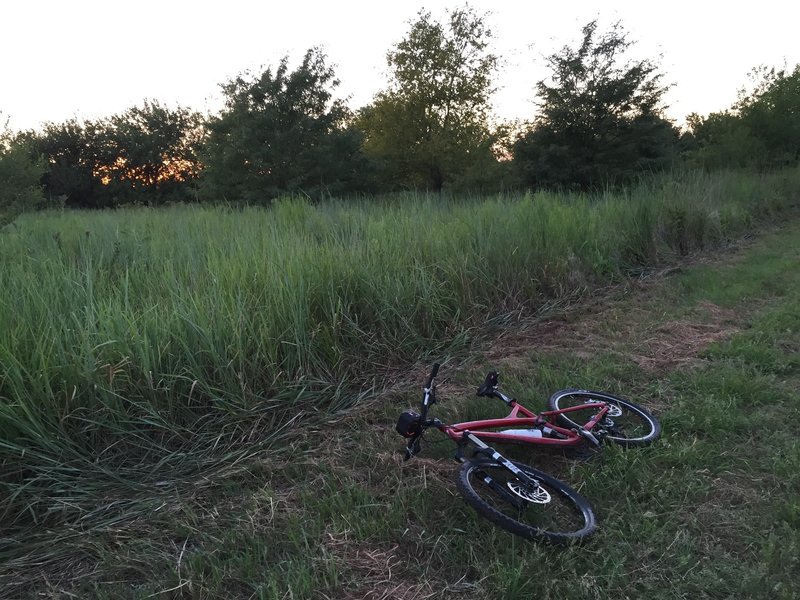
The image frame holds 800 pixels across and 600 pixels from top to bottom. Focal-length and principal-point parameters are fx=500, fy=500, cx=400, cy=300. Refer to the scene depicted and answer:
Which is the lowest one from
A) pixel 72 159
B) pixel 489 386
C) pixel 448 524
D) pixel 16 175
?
pixel 448 524

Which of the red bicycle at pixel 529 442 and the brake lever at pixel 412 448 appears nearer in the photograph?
the red bicycle at pixel 529 442

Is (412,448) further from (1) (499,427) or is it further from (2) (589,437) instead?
(2) (589,437)

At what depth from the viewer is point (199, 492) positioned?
2500 mm

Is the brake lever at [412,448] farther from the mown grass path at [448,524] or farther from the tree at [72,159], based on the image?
the tree at [72,159]

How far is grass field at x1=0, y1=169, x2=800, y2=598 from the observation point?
203cm

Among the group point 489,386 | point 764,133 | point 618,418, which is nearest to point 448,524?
point 489,386

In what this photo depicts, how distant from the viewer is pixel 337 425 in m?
3.15

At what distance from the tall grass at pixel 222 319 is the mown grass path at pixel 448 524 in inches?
12.6

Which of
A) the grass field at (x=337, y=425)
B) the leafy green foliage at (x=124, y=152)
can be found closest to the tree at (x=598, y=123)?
the grass field at (x=337, y=425)

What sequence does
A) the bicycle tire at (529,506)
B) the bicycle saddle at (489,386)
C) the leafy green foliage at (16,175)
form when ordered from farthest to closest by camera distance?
the leafy green foliage at (16,175) → the bicycle saddle at (489,386) → the bicycle tire at (529,506)

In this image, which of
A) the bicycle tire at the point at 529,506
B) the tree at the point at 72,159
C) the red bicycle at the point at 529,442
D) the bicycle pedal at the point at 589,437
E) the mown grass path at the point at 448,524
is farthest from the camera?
the tree at the point at 72,159

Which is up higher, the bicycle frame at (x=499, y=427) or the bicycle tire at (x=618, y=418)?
the bicycle frame at (x=499, y=427)

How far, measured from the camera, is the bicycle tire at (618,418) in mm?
2860

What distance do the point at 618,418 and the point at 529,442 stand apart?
866 millimetres
